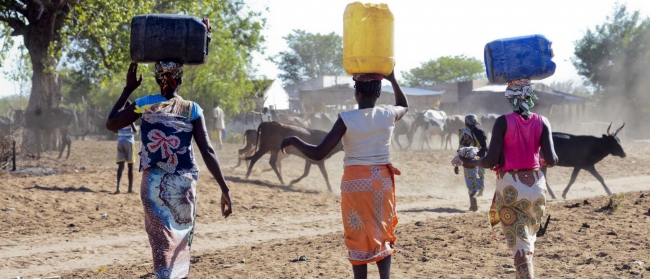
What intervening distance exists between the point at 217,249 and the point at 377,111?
4.38 metres

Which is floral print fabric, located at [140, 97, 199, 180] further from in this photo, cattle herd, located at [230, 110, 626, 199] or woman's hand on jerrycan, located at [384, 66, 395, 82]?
cattle herd, located at [230, 110, 626, 199]

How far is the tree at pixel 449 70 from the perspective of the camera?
62844 millimetres

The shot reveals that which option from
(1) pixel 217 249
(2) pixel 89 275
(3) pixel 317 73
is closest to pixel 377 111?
(2) pixel 89 275

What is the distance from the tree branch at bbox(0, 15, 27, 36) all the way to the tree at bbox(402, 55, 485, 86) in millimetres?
49670

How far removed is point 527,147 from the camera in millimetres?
4375

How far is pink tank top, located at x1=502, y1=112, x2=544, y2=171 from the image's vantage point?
14.3 ft

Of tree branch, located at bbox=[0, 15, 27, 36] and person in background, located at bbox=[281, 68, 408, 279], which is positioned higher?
tree branch, located at bbox=[0, 15, 27, 36]

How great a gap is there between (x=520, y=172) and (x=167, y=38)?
2496 millimetres

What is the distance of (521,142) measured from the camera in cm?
437

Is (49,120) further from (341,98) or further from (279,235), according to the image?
(341,98)

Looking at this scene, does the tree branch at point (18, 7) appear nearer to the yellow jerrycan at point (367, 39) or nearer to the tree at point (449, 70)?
the yellow jerrycan at point (367, 39)

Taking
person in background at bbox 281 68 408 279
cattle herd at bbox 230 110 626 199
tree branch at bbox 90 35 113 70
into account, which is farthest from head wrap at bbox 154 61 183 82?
tree branch at bbox 90 35 113 70

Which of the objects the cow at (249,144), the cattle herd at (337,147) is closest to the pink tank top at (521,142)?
the cattle herd at (337,147)

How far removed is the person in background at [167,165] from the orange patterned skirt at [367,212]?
97cm
